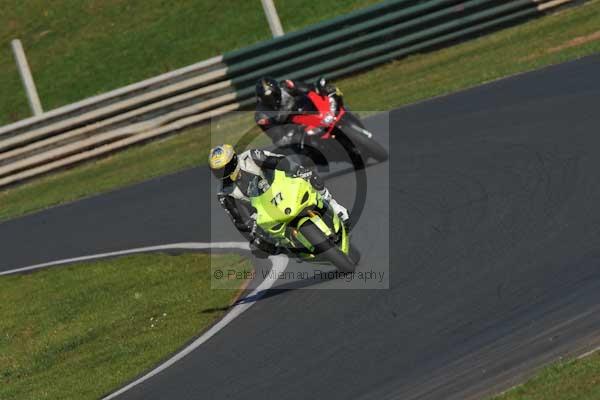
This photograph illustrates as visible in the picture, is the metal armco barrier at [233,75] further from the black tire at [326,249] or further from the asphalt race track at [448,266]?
the black tire at [326,249]

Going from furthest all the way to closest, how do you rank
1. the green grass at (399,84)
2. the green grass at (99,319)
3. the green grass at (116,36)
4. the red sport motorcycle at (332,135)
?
the green grass at (116,36), the green grass at (399,84), the red sport motorcycle at (332,135), the green grass at (99,319)

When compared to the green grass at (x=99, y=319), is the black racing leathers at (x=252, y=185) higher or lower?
higher

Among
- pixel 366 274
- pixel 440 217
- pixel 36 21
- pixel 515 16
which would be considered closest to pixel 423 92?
pixel 515 16

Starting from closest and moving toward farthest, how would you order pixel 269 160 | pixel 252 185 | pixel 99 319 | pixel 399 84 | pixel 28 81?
pixel 252 185 < pixel 269 160 < pixel 99 319 < pixel 399 84 < pixel 28 81

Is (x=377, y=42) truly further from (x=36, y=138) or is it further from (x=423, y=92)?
(x=36, y=138)

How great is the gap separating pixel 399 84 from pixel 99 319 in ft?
29.2

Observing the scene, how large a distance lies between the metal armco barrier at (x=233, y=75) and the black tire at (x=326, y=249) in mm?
10363

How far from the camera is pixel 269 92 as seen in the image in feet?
47.2

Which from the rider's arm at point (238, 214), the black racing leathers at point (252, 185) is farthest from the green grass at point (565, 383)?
the rider's arm at point (238, 214)

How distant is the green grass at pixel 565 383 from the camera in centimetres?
647

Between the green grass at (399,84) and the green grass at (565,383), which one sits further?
the green grass at (399,84)

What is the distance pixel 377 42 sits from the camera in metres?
20.9

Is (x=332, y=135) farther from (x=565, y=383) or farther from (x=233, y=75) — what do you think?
(x=565, y=383)

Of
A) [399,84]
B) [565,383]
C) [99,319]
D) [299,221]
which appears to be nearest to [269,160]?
[299,221]
